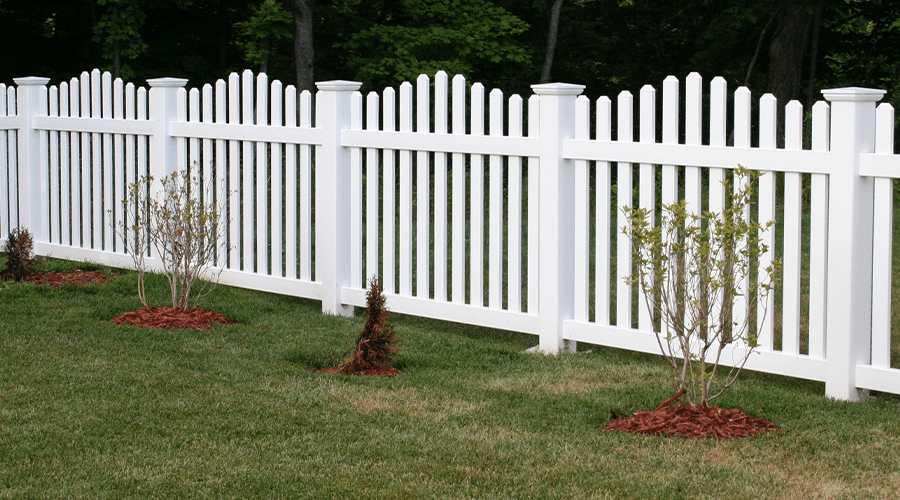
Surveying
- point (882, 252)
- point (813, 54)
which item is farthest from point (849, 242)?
point (813, 54)

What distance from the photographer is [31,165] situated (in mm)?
9625

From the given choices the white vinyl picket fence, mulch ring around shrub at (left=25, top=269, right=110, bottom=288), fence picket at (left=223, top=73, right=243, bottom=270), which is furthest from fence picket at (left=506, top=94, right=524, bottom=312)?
mulch ring around shrub at (left=25, top=269, right=110, bottom=288)

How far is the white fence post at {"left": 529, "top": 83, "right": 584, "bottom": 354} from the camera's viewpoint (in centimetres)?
606

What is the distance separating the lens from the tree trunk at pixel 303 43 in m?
19.8

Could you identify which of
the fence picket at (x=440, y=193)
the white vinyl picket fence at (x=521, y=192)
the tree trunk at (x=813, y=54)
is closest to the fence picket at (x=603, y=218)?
the white vinyl picket fence at (x=521, y=192)

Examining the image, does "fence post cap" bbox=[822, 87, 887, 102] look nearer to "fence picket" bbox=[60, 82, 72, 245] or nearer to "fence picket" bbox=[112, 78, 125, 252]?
"fence picket" bbox=[112, 78, 125, 252]

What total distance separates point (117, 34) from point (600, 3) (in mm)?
11716

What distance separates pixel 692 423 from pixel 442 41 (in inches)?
719

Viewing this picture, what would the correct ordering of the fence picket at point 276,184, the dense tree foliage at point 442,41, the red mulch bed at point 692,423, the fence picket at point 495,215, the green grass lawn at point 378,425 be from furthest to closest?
the dense tree foliage at point 442,41
the fence picket at point 276,184
the fence picket at point 495,215
the red mulch bed at point 692,423
the green grass lawn at point 378,425

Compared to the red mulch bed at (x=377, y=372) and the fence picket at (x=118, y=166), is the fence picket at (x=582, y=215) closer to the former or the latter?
the red mulch bed at (x=377, y=372)

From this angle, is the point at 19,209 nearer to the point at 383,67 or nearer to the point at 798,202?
the point at 798,202

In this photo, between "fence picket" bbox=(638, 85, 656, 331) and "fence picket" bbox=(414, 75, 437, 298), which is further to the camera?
"fence picket" bbox=(414, 75, 437, 298)

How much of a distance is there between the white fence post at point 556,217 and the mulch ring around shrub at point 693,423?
1.51 m

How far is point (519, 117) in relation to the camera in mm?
6355
